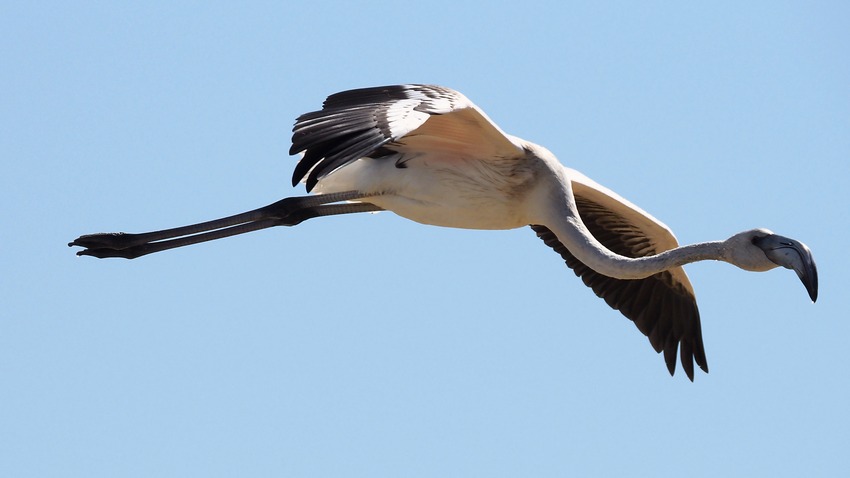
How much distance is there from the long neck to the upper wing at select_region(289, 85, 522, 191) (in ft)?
2.65

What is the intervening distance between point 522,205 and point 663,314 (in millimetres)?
3096

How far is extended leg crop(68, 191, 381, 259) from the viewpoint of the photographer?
51.0 ft

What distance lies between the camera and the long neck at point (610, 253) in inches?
553

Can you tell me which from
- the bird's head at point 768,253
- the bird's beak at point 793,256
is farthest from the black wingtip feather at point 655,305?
the bird's beak at point 793,256

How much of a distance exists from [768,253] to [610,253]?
1.87 metres

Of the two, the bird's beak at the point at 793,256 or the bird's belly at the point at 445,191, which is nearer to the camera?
the bird's beak at the point at 793,256

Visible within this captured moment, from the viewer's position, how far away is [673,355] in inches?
684

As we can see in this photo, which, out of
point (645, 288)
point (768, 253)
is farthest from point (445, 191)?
point (645, 288)

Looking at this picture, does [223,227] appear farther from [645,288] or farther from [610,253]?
[645,288]

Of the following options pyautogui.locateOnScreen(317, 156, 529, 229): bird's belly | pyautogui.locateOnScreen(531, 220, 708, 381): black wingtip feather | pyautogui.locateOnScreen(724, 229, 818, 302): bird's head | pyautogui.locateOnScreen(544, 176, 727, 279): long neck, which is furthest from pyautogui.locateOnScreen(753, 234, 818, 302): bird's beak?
pyautogui.locateOnScreen(531, 220, 708, 381): black wingtip feather

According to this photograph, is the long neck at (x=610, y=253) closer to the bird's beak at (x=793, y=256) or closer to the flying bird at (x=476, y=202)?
the flying bird at (x=476, y=202)

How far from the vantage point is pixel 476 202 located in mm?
15117

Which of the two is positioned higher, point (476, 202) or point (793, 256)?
point (476, 202)

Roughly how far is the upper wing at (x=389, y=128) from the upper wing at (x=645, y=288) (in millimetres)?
2543
